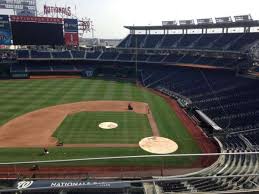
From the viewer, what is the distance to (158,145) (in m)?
33.9

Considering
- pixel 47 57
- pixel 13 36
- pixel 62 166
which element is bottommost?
pixel 62 166

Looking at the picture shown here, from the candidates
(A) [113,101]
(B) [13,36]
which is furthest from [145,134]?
(B) [13,36]

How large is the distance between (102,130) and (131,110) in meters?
11.5

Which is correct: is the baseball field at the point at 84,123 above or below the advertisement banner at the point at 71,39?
below

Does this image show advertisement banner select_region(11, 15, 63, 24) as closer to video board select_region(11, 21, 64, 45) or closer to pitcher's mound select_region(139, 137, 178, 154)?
video board select_region(11, 21, 64, 45)

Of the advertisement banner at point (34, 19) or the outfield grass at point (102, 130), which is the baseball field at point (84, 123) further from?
the advertisement banner at point (34, 19)

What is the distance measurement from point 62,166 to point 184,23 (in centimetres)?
6674

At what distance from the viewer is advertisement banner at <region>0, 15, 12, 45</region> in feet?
253

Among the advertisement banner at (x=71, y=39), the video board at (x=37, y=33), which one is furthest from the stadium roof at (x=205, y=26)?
the video board at (x=37, y=33)

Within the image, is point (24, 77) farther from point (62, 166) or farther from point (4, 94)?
point (62, 166)

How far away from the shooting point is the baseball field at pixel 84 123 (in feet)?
106

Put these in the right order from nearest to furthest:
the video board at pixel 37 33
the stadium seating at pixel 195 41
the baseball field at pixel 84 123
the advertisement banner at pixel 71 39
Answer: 1. the baseball field at pixel 84 123
2. the stadium seating at pixel 195 41
3. the video board at pixel 37 33
4. the advertisement banner at pixel 71 39

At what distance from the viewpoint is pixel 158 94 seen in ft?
208

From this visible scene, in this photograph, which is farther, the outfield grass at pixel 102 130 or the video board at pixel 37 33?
the video board at pixel 37 33
